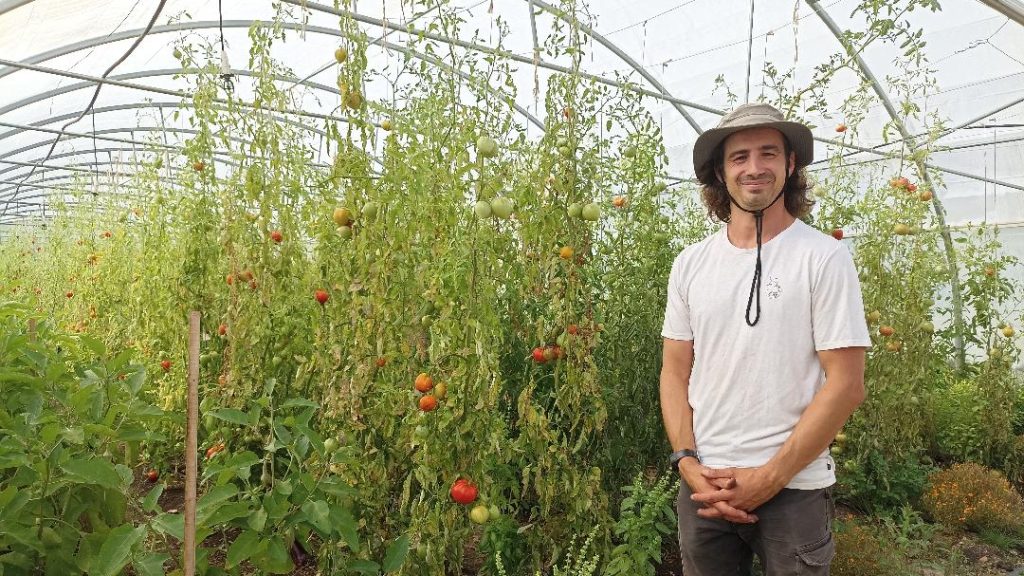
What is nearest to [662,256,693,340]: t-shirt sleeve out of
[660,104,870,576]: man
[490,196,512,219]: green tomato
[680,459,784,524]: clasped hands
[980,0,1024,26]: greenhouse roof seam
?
[660,104,870,576]: man

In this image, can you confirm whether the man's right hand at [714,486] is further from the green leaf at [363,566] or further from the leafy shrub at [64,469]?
the leafy shrub at [64,469]

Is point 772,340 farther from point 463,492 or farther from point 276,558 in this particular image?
point 276,558

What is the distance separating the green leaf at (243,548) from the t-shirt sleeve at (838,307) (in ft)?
4.28

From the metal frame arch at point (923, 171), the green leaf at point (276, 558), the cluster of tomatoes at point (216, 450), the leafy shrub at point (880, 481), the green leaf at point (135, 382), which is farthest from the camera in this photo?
the metal frame arch at point (923, 171)

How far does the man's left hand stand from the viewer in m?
1.46

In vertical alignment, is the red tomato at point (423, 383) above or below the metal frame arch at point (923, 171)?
below

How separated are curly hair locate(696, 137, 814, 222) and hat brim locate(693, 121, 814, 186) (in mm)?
16

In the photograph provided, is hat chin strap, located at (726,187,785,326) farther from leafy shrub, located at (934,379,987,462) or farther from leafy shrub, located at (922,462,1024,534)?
leafy shrub, located at (934,379,987,462)

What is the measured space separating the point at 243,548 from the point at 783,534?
3.86ft

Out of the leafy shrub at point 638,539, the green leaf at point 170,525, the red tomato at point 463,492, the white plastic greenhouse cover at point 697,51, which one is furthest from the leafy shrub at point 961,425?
the green leaf at point 170,525

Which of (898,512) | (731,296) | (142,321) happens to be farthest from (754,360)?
(142,321)

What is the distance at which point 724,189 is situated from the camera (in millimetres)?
1885

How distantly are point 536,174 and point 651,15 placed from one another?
4082 mm

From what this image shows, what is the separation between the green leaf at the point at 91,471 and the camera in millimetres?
1421
